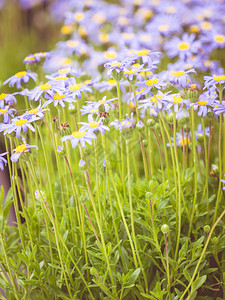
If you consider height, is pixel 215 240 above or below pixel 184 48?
below

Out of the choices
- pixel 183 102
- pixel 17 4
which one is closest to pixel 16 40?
pixel 17 4

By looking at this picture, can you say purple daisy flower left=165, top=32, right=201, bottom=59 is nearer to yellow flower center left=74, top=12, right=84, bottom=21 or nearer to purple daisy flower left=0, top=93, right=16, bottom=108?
yellow flower center left=74, top=12, right=84, bottom=21

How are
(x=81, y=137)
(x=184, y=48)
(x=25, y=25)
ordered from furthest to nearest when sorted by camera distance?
(x=25, y=25) → (x=184, y=48) → (x=81, y=137)

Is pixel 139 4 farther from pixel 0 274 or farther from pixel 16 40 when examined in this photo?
pixel 0 274

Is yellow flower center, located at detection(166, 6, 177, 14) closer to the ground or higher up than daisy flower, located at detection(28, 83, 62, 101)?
higher up

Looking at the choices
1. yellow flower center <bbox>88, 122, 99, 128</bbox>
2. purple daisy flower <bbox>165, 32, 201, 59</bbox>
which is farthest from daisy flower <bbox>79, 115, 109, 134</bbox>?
purple daisy flower <bbox>165, 32, 201, 59</bbox>

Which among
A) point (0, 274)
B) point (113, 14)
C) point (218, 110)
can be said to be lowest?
point (0, 274)

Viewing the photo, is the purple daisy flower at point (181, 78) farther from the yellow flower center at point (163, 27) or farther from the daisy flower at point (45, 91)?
the yellow flower center at point (163, 27)

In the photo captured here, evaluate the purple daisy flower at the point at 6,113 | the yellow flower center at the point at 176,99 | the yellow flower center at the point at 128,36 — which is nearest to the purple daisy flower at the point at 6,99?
the purple daisy flower at the point at 6,113

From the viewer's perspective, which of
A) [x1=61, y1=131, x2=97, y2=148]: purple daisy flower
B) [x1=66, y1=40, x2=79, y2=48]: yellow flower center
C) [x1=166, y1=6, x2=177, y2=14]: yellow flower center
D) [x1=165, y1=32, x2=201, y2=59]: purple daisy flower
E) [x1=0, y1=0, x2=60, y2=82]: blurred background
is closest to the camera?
[x1=61, y1=131, x2=97, y2=148]: purple daisy flower

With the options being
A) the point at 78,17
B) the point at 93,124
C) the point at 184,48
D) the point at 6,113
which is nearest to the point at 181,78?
the point at 93,124

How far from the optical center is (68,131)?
489mm

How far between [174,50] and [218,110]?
0.46m

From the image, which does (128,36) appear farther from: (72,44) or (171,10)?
(171,10)
